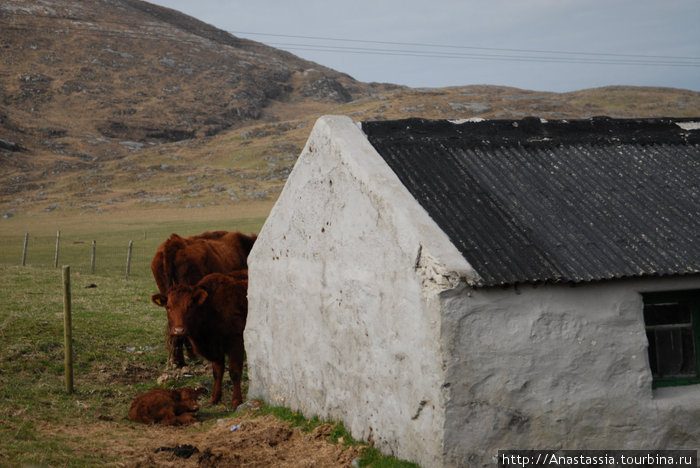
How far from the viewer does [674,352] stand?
7469mm

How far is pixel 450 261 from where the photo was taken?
6.44 metres

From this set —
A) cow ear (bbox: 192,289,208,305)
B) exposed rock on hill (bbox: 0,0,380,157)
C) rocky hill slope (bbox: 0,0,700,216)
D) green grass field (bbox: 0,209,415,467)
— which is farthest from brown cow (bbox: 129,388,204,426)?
exposed rock on hill (bbox: 0,0,380,157)

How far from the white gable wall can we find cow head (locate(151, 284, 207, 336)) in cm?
95

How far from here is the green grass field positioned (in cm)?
812

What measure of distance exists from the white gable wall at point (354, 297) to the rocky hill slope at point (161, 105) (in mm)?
50805

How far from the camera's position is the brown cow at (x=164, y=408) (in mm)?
10000

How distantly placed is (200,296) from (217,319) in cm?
61

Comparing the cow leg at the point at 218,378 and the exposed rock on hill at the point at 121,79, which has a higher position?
the exposed rock on hill at the point at 121,79

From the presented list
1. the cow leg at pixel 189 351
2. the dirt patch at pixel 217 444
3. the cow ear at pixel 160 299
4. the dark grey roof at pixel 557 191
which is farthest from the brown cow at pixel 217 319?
the dark grey roof at pixel 557 191

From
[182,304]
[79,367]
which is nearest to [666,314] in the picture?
[182,304]

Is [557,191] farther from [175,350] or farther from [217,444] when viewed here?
[175,350]

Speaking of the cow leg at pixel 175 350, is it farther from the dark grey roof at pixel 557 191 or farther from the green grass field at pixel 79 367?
the dark grey roof at pixel 557 191

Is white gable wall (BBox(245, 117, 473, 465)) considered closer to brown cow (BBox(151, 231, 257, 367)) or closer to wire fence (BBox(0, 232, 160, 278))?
brown cow (BBox(151, 231, 257, 367))

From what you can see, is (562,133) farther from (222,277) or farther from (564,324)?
(222,277)
